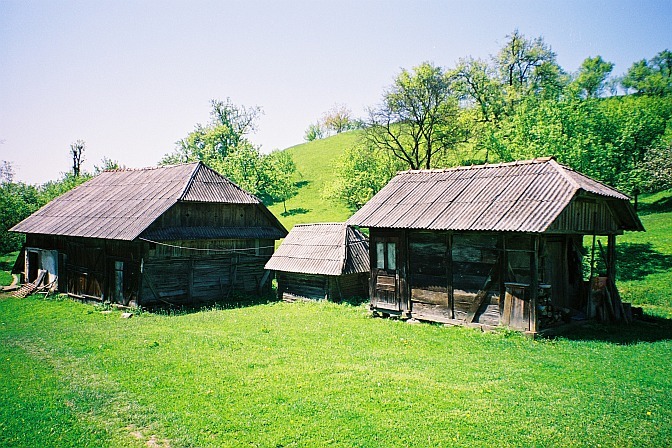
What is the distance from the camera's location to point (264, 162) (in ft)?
170

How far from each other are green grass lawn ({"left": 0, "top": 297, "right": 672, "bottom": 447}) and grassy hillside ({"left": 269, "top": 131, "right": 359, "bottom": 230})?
2595 centimetres

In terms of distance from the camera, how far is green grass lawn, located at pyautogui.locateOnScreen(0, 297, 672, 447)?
8688mm

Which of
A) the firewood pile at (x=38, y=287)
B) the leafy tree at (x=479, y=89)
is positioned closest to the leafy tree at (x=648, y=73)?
the leafy tree at (x=479, y=89)

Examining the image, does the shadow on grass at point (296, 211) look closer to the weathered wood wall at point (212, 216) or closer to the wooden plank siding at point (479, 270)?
the weathered wood wall at point (212, 216)

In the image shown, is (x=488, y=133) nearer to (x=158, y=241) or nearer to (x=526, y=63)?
(x=526, y=63)

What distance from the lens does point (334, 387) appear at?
433 inches

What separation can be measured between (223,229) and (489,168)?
13.5 metres

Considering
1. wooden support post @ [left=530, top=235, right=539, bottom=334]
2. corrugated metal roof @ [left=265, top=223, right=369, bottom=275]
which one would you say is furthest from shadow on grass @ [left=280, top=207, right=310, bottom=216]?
wooden support post @ [left=530, top=235, right=539, bottom=334]

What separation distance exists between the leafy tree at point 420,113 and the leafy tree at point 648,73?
139 ft

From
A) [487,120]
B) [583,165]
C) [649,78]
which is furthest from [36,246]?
[649,78]

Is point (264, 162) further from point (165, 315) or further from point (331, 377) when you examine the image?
point (331, 377)

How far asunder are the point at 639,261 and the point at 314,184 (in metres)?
41.3

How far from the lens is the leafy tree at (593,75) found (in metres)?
61.5

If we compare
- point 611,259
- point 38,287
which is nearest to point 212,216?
point 38,287
